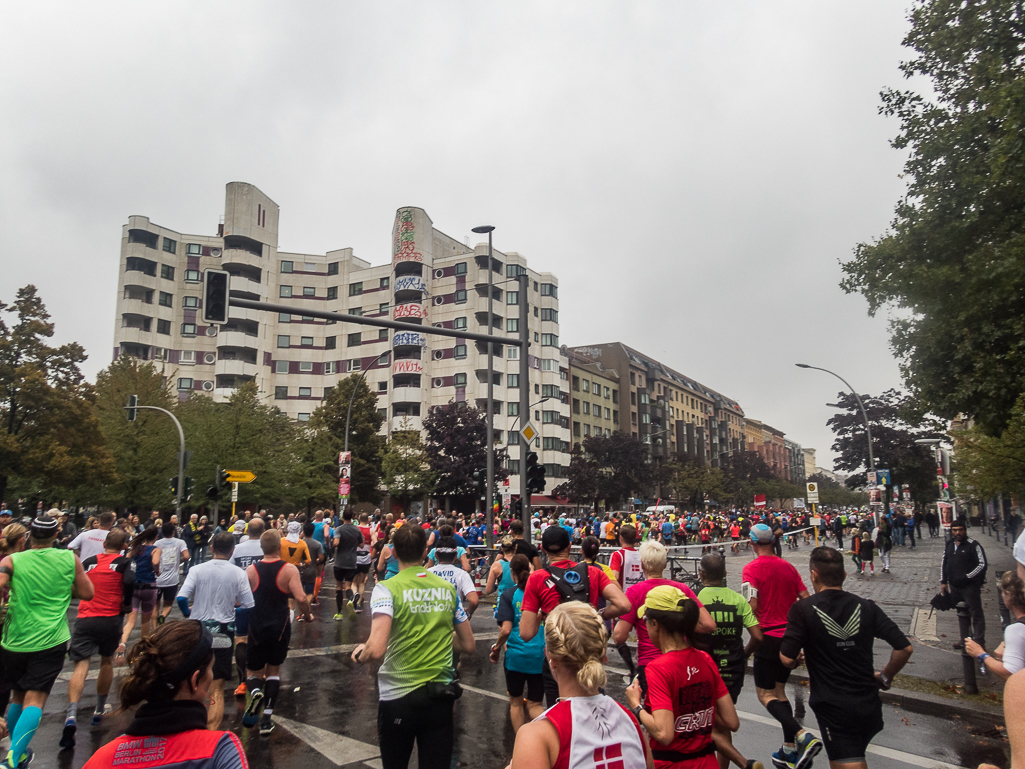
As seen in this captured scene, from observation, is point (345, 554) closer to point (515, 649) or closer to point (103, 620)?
point (103, 620)

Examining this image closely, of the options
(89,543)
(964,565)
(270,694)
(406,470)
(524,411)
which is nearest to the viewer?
(270,694)

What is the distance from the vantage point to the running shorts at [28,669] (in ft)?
17.4

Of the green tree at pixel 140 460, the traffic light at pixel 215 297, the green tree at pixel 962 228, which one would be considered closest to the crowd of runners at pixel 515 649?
the traffic light at pixel 215 297

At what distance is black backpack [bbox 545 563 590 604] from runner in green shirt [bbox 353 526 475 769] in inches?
41.6

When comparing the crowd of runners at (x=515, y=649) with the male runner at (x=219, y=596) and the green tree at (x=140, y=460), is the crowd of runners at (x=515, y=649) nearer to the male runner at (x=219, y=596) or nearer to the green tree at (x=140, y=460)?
the male runner at (x=219, y=596)

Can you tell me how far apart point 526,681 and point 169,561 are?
269 inches

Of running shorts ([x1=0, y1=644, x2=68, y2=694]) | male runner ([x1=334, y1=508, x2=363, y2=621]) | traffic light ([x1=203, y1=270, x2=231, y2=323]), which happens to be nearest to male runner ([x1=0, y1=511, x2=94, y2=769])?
running shorts ([x1=0, y1=644, x2=68, y2=694])

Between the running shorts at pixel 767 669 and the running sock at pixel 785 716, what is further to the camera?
the running shorts at pixel 767 669

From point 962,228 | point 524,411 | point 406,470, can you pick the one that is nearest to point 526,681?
point 524,411

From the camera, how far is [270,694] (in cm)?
634

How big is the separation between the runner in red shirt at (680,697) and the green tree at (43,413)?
113ft

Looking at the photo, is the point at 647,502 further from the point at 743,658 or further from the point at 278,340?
the point at 743,658

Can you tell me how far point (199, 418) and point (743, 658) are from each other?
37.6m

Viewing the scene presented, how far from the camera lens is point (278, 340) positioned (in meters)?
70.1
